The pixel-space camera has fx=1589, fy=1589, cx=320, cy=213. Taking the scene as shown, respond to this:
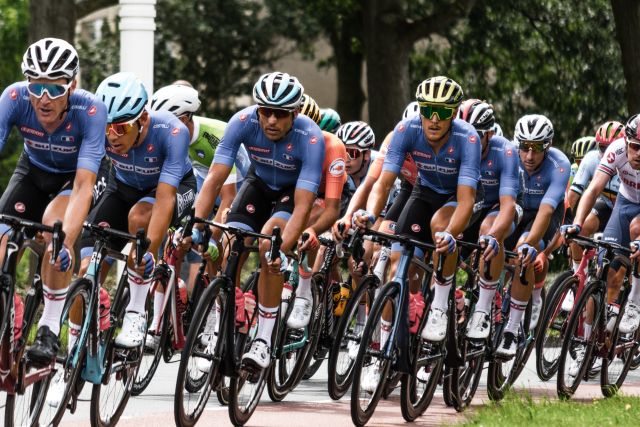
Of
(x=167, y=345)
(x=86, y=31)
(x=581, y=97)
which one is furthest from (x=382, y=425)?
(x=86, y=31)

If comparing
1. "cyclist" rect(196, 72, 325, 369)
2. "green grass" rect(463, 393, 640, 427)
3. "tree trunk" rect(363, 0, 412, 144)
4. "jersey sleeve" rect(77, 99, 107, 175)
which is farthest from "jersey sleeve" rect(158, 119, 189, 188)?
"tree trunk" rect(363, 0, 412, 144)

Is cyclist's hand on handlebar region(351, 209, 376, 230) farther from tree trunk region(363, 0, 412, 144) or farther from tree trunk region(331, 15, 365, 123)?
tree trunk region(331, 15, 365, 123)

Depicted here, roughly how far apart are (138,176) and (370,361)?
1882 mm

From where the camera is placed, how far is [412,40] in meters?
24.5

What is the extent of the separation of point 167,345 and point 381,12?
14721mm

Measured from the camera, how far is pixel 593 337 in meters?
11.6

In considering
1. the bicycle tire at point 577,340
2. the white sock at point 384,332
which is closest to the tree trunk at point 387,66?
the bicycle tire at point 577,340

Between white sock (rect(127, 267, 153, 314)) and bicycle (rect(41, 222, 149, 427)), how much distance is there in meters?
0.08

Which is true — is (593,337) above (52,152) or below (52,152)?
below

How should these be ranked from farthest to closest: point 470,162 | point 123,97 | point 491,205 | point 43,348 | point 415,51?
point 415,51 < point 491,205 < point 470,162 < point 123,97 < point 43,348

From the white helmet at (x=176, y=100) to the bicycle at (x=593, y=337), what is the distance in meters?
2.88

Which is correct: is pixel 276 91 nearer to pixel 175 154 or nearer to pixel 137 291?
pixel 175 154

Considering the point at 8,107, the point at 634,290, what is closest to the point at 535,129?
the point at 634,290

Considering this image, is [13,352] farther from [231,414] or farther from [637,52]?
[637,52]
